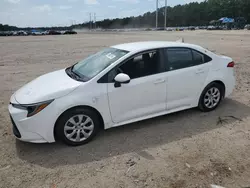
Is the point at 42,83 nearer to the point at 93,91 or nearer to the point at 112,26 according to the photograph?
the point at 93,91

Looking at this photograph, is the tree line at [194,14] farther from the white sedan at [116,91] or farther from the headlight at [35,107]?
the headlight at [35,107]

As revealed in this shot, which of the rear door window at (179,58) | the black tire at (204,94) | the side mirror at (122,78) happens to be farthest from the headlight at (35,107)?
the black tire at (204,94)

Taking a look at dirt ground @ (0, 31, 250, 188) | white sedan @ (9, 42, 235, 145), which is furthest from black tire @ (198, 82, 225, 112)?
dirt ground @ (0, 31, 250, 188)

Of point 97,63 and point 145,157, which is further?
point 97,63

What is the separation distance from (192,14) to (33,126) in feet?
446

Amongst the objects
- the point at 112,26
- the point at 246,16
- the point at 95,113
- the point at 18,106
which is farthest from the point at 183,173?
the point at 112,26

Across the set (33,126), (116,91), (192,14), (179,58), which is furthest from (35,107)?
(192,14)

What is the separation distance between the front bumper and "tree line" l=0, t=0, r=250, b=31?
374ft

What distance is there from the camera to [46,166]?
123 inches

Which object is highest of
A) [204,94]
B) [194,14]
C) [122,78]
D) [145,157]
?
[194,14]

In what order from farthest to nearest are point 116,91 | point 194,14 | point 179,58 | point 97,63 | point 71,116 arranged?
point 194,14 → point 179,58 → point 97,63 → point 116,91 → point 71,116

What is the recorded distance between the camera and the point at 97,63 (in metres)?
4.05

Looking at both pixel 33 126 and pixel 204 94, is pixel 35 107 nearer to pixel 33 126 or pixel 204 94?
pixel 33 126

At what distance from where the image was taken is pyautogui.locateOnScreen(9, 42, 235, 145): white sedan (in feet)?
10.8
